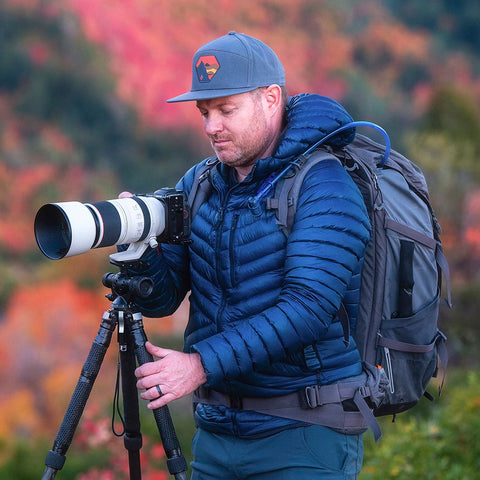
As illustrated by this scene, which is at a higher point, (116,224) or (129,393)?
(116,224)

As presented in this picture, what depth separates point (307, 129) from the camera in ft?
6.11

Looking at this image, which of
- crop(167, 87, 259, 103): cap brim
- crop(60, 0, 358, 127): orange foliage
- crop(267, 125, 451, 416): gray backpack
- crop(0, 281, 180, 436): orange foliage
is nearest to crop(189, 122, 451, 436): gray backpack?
crop(267, 125, 451, 416): gray backpack

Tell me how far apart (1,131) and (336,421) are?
4908 millimetres

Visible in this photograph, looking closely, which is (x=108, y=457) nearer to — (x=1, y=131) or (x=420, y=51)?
(x=1, y=131)

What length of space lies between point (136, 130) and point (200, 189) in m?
4.39

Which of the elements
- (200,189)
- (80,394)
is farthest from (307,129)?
(80,394)

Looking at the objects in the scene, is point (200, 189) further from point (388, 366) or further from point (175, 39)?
point (175, 39)

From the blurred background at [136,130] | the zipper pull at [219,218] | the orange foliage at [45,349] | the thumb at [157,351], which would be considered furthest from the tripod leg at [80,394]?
the orange foliage at [45,349]

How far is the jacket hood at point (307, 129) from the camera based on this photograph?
1.84 meters

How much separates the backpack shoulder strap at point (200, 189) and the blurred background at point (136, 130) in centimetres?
260

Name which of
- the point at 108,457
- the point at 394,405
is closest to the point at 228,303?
the point at 394,405

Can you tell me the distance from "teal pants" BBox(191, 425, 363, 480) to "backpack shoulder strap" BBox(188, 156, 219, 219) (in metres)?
0.63

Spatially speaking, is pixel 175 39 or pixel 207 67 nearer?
pixel 207 67

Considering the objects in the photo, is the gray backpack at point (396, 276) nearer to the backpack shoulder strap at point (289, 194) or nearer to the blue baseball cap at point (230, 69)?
the backpack shoulder strap at point (289, 194)
